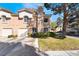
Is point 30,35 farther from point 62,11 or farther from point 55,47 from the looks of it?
point 62,11

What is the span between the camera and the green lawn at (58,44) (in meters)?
7.82

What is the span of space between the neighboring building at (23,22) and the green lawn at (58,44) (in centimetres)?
55

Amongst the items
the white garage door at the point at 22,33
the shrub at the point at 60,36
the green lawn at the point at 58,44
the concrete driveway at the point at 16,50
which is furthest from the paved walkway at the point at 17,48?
the shrub at the point at 60,36

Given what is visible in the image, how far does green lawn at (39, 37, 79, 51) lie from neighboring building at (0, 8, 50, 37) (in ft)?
1.79

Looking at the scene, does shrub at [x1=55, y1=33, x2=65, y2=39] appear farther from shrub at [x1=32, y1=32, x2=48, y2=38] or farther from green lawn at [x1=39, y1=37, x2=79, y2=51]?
shrub at [x1=32, y1=32, x2=48, y2=38]

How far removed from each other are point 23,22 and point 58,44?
1.88 meters

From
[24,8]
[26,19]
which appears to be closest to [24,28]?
[26,19]

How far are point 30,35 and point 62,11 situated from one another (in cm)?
183

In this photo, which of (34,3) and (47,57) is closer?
(47,57)

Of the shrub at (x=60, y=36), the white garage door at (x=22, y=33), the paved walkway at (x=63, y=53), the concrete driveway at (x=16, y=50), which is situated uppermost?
the white garage door at (x=22, y=33)

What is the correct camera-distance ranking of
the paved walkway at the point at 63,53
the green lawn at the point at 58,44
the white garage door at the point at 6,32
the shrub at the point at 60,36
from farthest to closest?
1. the white garage door at the point at 6,32
2. the shrub at the point at 60,36
3. the green lawn at the point at 58,44
4. the paved walkway at the point at 63,53

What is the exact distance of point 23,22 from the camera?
26.5 ft

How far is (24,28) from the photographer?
809cm

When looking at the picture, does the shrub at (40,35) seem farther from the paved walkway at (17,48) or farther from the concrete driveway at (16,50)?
the concrete driveway at (16,50)
